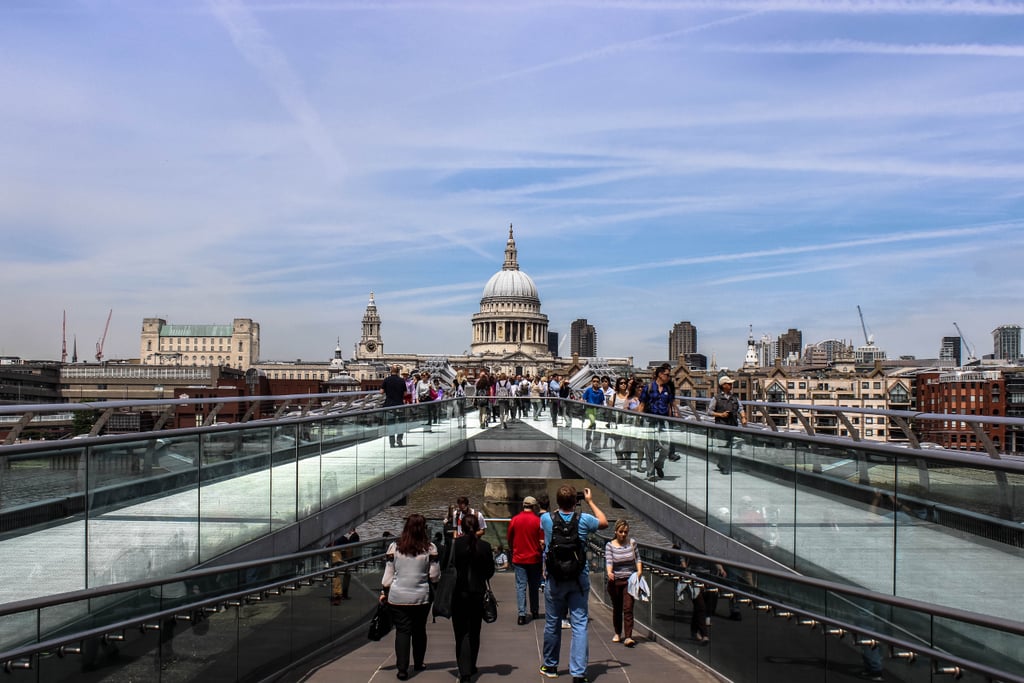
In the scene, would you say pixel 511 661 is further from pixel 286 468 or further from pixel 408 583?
pixel 286 468

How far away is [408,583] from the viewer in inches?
331

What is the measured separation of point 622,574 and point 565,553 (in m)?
2.07

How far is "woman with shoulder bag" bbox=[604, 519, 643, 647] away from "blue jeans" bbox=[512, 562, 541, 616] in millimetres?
942

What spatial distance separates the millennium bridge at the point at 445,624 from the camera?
18.9 ft

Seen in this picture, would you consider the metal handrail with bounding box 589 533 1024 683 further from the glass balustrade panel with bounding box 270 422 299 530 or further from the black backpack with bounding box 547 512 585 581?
the glass balustrade panel with bounding box 270 422 299 530

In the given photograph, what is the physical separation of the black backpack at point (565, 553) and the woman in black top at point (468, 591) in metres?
0.64

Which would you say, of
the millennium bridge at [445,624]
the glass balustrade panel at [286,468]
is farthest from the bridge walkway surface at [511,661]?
the glass balustrade panel at [286,468]

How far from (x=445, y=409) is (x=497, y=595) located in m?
7.21

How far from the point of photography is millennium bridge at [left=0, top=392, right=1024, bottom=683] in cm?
576

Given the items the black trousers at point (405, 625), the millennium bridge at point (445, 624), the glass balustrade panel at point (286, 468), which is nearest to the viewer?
the millennium bridge at point (445, 624)

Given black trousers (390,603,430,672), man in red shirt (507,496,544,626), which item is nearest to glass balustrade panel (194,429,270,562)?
black trousers (390,603,430,672)

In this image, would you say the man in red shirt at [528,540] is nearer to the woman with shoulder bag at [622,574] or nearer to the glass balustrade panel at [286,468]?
the woman with shoulder bag at [622,574]

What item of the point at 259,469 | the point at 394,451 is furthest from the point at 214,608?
the point at 394,451

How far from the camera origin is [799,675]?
6.87 meters
